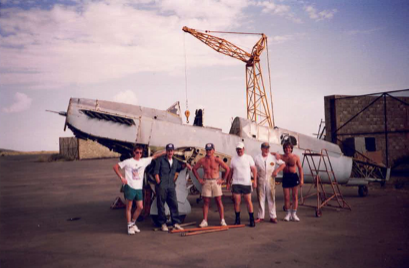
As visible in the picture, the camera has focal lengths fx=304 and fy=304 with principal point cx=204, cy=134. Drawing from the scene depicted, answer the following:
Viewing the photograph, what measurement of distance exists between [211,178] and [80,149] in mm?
36964

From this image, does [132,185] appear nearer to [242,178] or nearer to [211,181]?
[211,181]

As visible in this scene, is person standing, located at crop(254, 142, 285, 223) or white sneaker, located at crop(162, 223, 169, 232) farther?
person standing, located at crop(254, 142, 285, 223)

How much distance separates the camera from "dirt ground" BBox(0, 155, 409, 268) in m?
5.37

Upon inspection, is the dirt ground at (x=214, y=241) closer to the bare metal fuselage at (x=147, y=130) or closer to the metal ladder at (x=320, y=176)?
the metal ladder at (x=320, y=176)

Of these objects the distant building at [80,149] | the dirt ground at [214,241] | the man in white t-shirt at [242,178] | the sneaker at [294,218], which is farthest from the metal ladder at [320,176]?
the distant building at [80,149]

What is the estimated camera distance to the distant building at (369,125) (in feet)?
64.8

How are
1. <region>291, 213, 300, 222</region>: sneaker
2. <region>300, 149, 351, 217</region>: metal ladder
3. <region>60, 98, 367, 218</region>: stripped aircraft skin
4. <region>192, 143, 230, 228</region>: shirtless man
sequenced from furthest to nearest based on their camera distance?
<region>300, 149, 351, 217</region>: metal ladder < <region>60, 98, 367, 218</region>: stripped aircraft skin < <region>291, 213, 300, 222</region>: sneaker < <region>192, 143, 230, 228</region>: shirtless man

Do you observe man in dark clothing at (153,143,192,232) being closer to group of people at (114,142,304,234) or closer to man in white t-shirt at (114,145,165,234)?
group of people at (114,142,304,234)

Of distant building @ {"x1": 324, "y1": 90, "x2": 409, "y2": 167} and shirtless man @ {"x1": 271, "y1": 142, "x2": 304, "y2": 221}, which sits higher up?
distant building @ {"x1": 324, "y1": 90, "x2": 409, "y2": 167}

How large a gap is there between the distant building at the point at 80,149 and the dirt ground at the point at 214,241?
31.8 metres

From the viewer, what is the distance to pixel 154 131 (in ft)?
30.3

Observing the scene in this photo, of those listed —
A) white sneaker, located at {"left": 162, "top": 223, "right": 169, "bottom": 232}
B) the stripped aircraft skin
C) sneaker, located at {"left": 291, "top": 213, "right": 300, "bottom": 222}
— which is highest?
the stripped aircraft skin

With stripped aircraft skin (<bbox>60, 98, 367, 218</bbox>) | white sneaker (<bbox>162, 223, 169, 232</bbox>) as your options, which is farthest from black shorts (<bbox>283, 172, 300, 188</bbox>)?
white sneaker (<bbox>162, 223, 169, 232</bbox>)

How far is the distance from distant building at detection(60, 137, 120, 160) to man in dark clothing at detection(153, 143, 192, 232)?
35728 mm
